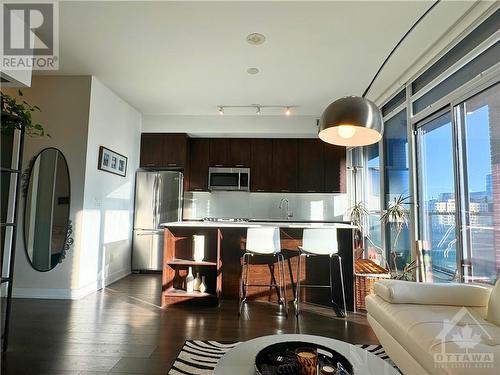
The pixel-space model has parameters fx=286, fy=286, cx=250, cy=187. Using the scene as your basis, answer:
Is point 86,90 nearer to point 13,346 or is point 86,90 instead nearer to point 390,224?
point 13,346

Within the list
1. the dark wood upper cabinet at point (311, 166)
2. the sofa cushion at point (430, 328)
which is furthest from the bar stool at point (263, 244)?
the dark wood upper cabinet at point (311, 166)

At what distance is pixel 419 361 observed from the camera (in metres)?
1.54

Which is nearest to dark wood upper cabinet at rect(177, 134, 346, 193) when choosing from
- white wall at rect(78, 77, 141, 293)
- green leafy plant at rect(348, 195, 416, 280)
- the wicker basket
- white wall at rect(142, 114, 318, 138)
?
white wall at rect(142, 114, 318, 138)

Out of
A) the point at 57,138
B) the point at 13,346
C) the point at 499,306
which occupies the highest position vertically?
the point at 57,138

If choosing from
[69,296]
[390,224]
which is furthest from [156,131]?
[390,224]

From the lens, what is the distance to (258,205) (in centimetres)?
588

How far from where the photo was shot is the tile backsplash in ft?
18.8

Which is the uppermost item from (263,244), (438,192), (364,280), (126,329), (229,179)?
(229,179)

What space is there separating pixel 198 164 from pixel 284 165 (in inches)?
69.0

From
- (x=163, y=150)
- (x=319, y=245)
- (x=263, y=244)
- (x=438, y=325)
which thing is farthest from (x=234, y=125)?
(x=438, y=325)

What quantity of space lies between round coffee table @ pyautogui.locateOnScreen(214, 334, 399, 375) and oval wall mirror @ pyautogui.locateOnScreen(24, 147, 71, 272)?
322cm

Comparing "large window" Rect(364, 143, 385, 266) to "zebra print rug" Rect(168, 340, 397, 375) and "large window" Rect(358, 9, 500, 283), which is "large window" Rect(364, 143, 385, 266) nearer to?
"large window" Rect(358, 9, 500, 283)

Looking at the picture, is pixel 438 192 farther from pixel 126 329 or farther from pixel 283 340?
pixel 126 329

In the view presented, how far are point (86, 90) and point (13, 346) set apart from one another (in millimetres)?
3007
